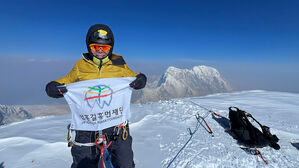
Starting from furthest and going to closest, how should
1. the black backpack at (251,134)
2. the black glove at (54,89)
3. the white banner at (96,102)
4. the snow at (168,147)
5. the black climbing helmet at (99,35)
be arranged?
the black backpack at (251,134) → the snow at (168,147) → the black climbing helmet at (99,35) → the white banner at (96,102) → the black glove at (54,89)

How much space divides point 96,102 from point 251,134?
13.5 ft

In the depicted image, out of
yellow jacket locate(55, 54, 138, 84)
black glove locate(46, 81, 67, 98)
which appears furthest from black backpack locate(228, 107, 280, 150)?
black glove locate(46, 81, 67, 98)

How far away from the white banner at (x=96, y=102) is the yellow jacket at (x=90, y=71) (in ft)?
0.46

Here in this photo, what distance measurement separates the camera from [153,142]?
4.04m

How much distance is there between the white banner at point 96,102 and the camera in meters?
2.40

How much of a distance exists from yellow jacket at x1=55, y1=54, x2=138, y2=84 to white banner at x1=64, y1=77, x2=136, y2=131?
0.46ft

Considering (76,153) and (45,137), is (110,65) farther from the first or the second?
(45,137)

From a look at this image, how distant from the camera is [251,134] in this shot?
3756 millimetres

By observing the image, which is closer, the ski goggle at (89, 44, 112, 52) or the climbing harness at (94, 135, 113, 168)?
the climbing harness at (94, 135, 113, 168)

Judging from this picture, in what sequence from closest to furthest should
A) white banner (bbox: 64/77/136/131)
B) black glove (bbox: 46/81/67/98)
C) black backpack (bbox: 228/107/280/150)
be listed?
black glove (bbox: 46/81/67/98)
white banner (bbox: 64/77/136/131)
black backpack (bbox: 228/107/280/150)

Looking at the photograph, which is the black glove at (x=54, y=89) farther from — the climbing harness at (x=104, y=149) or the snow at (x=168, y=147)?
the snow at (x=168, y=147)

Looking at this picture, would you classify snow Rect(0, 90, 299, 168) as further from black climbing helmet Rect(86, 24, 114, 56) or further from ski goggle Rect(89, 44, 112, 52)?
black climbing helmet Rect(86, 24, 114, 56)

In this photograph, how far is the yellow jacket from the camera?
8.38 ft

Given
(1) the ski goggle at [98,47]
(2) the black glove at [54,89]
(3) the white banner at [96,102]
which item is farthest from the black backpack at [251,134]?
(2) the black glove at [54,89]
